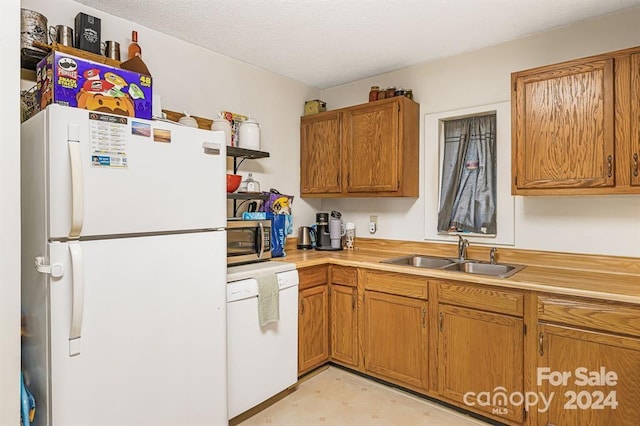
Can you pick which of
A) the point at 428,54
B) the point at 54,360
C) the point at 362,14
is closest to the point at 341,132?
the point at 428,54

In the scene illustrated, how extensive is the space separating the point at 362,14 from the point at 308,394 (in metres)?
2.49

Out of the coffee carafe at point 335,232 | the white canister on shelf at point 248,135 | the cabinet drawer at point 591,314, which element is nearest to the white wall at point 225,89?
the white canister on shelf at point 248,135

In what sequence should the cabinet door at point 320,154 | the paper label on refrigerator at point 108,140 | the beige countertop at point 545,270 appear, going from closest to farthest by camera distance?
the paper label on refrigerator at point 108,140
the beige countertop at point 545,270
the cabinet door at point 320,154

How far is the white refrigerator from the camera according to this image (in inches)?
56.2

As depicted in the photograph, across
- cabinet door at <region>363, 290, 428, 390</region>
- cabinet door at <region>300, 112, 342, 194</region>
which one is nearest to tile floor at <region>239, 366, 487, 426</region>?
cabinet door at <region>363, 290, 428, 390</region>

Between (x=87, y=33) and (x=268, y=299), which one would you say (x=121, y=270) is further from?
(x=87, y=33)

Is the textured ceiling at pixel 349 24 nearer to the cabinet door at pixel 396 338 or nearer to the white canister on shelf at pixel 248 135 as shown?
the white canister on shelf at pixel 248 135

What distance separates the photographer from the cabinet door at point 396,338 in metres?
2.46

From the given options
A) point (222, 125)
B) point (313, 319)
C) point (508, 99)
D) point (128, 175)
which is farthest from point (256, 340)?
point (508, 99)

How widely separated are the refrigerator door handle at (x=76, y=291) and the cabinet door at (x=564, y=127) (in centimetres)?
235

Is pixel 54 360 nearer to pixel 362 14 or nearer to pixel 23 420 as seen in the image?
pixel 23 420

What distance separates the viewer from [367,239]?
347 cm

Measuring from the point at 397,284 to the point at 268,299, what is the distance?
2.87ft

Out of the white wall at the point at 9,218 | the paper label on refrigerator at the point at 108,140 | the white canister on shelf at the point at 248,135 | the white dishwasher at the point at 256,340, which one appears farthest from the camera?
the white canister on shelf at the point at 248,135
